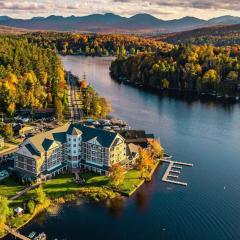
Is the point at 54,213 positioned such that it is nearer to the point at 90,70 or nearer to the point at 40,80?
the point at 40,80

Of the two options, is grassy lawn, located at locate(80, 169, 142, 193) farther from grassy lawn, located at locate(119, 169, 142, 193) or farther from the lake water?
the lake water

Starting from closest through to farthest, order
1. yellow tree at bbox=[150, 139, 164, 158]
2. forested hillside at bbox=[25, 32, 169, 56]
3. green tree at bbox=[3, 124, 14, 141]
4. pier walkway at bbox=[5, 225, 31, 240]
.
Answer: pier walkway at bbox=[5, 225, 31, 240] → yellow tree at bbox=[150, 139, 164, 158] → green tree at bbox=[3, 124, 14, 141] → forested hillside at bbox=[25, 32, 169, 56]

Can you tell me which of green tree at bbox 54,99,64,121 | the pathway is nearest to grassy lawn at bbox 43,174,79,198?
the pathway

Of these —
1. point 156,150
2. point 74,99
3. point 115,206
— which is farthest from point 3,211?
point 74,99

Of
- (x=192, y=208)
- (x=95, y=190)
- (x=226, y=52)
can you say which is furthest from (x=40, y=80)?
(x=226, y=52)

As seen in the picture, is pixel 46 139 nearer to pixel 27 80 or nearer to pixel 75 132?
pixel 75 132

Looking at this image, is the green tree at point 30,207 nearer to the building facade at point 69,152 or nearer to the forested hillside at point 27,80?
the building facade at point 69,152
